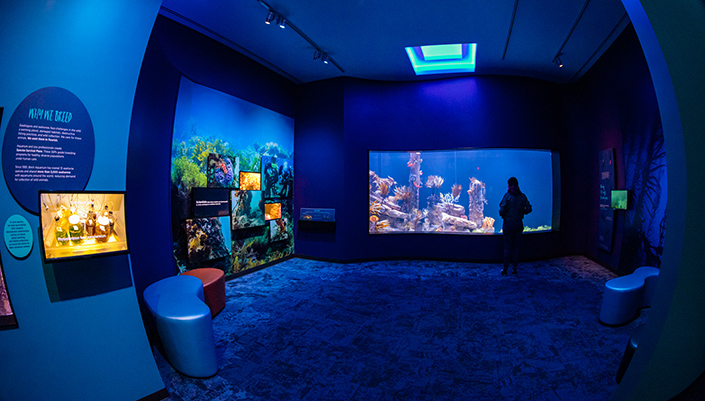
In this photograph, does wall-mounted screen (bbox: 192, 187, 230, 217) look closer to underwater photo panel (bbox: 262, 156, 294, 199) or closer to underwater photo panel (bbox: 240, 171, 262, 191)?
underwater photo panel (bbox: 240, 171, 262, 191)

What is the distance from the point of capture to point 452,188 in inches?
273

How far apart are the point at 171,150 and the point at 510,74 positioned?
7033mm

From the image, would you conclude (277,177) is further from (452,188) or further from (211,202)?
(452,188)

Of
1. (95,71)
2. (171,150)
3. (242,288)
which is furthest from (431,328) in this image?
(171,150)

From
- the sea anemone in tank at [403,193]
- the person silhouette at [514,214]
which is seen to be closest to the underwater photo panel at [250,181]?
the sea anemone in tank at [403,193]

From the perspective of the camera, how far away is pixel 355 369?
2539mm

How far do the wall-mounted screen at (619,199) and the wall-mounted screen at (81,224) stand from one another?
7.22m

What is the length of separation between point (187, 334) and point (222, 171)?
321cm

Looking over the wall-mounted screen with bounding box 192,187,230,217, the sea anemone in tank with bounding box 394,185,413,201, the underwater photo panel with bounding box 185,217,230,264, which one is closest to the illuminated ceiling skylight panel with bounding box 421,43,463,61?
the sea anemone in tank with bounding box 394,185,413,201

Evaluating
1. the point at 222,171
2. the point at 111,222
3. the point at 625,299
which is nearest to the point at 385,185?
the point at 222,171

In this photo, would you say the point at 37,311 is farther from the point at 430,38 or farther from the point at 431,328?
the point at 430,38

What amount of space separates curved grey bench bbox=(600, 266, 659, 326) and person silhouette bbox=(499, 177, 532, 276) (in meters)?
2.06

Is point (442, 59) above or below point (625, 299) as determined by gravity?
above

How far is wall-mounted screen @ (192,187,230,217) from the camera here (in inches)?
173
